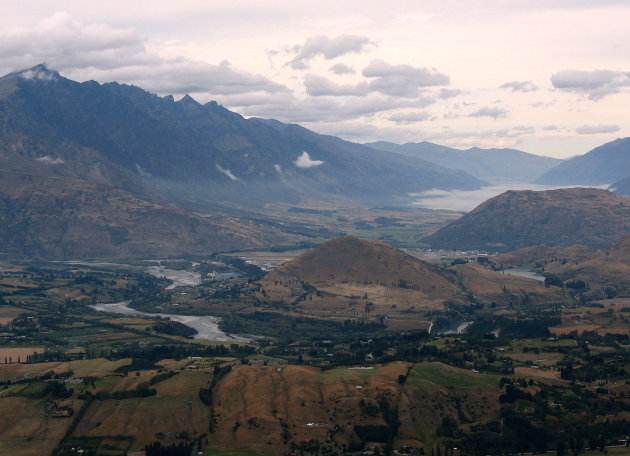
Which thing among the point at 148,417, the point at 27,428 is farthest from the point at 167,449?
the point at 27,428

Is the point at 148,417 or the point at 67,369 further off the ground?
the point at 148,417

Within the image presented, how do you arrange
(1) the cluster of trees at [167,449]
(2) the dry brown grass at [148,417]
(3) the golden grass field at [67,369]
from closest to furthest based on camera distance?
(1) the cluster of trees at [167,449]
(2) the dry brown grass at [148,417]
(3) the golden grass field at [67,369]

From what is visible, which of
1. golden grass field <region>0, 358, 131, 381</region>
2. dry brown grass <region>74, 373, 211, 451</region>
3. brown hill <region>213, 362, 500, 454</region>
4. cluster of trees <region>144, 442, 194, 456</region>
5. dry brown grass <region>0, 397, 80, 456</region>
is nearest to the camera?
cluster of trees <region>144, 442, 194, 456</region>

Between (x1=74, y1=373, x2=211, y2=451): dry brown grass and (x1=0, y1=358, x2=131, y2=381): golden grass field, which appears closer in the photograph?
(x1=74, y1=373, x2=211, y2=451): dry brown grass

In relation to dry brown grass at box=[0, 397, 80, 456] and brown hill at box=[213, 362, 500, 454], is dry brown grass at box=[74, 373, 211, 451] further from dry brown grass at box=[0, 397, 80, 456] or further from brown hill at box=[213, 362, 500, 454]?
dry brown grass at box=[0, 397, 80, 456]

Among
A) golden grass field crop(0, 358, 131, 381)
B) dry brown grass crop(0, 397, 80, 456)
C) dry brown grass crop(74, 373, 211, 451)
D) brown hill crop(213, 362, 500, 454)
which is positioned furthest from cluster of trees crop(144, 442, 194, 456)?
golden grass field crop(0, 358, 131, 381)

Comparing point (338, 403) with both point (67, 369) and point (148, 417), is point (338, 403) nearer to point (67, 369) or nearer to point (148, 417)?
point (148, 417)

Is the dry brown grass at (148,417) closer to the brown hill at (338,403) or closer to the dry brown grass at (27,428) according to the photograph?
the brown hill at (338,403)

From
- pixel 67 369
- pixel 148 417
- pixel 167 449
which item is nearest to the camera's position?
pixel 167 449

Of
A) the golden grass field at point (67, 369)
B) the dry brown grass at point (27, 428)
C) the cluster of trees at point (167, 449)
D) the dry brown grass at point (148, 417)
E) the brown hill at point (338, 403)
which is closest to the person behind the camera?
the cluster of trees at point (167, 449)

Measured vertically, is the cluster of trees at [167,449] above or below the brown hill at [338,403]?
below

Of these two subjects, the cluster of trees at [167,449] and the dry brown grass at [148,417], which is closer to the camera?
the cluster of trees at [167,449]

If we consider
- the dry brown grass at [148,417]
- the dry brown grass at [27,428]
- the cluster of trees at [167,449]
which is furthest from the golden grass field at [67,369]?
the cluster of trees at [167,449]
